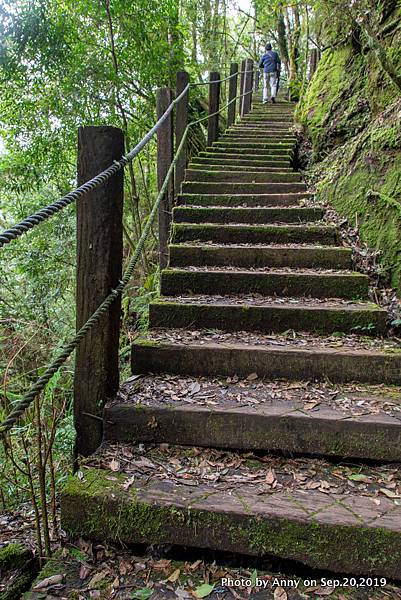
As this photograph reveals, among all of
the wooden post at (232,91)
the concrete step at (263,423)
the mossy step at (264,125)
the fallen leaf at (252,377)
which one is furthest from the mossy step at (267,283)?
the wooden post at (232,91)

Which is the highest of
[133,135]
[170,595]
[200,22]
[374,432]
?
[200,22]

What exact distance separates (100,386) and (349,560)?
1.15 m

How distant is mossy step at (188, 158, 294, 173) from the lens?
500cm

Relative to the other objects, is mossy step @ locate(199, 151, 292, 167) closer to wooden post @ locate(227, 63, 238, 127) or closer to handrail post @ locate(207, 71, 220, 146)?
handrail post @ locate(207, 71, 220, 146)

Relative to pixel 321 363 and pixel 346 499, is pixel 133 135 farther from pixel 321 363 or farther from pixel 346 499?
pixel 346 499

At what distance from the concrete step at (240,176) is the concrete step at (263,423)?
3249 millimetres

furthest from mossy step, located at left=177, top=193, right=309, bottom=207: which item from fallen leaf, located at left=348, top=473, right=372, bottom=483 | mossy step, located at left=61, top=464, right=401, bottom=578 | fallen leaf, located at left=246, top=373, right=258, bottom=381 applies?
mossy step, located at left=61, top=464, right=401, bottom=578

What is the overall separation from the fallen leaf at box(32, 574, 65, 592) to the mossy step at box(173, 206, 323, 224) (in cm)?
304

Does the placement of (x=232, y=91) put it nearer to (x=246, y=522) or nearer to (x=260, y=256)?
(x=260, y=256)

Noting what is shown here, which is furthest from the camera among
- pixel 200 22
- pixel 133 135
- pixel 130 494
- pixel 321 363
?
pixel 200 22

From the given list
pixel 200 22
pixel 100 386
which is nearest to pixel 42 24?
pixel 100 386

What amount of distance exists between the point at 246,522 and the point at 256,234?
2471 mm

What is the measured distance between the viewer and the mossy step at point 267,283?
2846 millimetres

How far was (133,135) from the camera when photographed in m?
6.86
